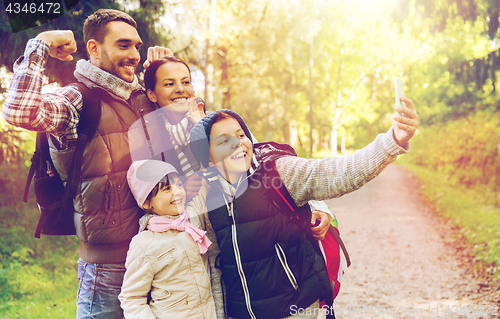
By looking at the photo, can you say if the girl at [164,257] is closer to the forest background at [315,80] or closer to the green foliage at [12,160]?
the forest background at [315,80]

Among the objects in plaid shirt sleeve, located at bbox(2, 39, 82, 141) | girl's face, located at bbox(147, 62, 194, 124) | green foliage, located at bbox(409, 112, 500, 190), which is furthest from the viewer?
green foliage, located at bbox(409, 112, 500, 190)

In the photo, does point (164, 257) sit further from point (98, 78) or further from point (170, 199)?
point (98, 78)

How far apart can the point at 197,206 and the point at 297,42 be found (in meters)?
19.7

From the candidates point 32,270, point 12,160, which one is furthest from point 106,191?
point 12,160

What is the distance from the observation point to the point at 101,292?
1868 millimetres

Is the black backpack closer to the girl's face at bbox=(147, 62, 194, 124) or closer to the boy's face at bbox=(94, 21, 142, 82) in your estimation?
the boy's face at bbox=(94, 21, 142, 82)

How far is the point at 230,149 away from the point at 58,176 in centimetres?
92

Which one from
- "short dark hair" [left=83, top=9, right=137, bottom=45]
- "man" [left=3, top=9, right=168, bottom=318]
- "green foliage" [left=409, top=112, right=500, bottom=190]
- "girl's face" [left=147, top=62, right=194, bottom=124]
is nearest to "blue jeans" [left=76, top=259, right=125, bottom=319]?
"man" [left=3, top=9, right=168, bottom=318]

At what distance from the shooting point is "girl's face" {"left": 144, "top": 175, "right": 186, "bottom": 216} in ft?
6.01

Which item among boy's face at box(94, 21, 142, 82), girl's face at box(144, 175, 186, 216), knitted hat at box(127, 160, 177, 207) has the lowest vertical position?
girl's face at box(144, 175, 186, 216)

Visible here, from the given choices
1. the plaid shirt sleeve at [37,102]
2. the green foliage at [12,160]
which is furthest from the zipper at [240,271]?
the green foliage at [12,160]

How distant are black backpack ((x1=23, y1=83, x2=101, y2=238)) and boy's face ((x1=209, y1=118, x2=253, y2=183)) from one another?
614 mm

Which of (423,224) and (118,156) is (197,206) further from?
(423,224)

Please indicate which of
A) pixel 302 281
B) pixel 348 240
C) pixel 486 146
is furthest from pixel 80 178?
pixel 486 146
